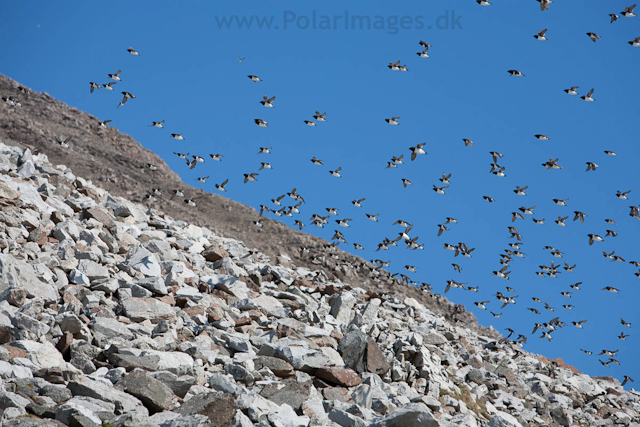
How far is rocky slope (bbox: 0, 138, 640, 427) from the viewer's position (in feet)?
37.4

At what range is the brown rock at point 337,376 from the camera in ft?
48.8

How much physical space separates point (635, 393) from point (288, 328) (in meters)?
19.6

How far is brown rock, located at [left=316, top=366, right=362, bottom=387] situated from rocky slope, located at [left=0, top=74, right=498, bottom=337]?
17.7 m

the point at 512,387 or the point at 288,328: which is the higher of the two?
the point at 512,387

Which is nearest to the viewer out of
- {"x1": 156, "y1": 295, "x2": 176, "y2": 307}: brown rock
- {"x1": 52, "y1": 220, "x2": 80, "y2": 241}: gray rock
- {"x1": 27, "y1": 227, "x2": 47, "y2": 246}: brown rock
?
{"x1": 156, "y1": 295, "x2": 176, "y2": 307}: brown rock

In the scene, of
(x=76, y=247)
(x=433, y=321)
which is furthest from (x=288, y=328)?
(x=433, y=321)

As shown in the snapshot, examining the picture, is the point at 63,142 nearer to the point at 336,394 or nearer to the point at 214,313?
the point at 214,313

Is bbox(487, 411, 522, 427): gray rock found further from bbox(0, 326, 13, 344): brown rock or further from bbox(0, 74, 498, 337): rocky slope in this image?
bbox(0, 74, 498, 337): rocky slope

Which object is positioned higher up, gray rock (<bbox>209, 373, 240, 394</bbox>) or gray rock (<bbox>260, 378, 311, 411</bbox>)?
gray rock (<bbox>260, 378, 311, 411</bbox>)

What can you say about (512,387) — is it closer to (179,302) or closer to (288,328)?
(288,328)

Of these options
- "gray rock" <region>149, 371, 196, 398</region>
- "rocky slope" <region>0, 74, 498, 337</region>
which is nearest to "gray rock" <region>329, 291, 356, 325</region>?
"gray rock" <region>149, 371, 196, 398</region>

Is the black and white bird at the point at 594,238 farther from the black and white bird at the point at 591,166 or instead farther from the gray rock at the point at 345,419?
the gray rock at the point at 345,419

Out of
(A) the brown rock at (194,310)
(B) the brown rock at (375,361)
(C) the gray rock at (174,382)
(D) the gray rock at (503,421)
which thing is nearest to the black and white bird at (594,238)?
(D) the gray rock at (503,421)

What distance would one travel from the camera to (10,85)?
64.1 m
